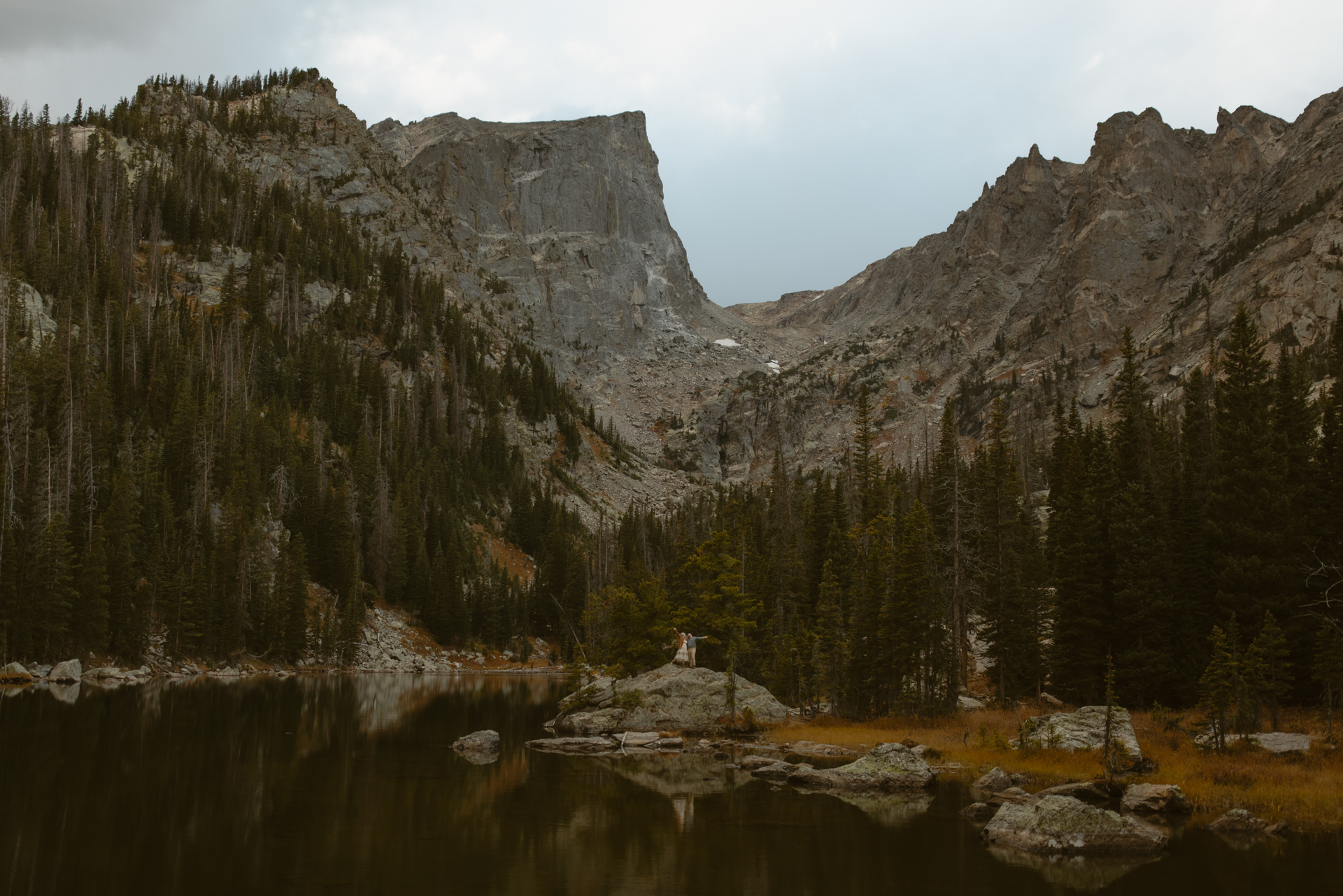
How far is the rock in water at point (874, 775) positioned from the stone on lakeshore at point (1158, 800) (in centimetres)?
629

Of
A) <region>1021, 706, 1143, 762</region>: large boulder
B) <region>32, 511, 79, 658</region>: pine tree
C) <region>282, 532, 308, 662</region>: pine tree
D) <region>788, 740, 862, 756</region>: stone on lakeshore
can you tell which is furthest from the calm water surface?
<region>282, 532, 308, 662</region>: pine tree

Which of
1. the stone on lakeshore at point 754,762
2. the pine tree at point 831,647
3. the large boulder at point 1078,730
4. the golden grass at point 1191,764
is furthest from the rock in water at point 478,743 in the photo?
the large boulder at point 1078,730

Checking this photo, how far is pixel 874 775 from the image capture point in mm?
28234

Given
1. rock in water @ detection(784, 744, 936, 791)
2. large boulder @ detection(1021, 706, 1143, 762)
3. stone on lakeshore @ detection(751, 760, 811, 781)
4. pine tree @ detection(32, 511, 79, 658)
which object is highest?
pine tree @ detection(32, 511, 79, 658)

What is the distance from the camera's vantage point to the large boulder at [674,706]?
4078cm

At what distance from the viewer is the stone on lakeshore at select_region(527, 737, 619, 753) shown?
36.5 meters

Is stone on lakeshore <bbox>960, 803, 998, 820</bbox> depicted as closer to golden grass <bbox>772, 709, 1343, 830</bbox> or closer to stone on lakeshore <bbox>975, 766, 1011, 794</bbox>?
stone on lakeshore <bbox>975, 766, 1011, 794</bbox>

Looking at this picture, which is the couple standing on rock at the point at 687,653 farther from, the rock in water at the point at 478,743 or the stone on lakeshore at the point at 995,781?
the stone on lakeshore at the point at 995,781

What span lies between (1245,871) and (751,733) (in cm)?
2362

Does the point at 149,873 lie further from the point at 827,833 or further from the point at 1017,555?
the point at 1017,555

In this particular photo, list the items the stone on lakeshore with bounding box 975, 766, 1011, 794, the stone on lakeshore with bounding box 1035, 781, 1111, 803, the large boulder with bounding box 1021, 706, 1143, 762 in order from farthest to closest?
1. the large boulder with bounding box 1021, 706, 1143, 762
2. the stone on lakeshore with bounding box 975, 766, 1011, 794
3. the stone on lakeshore with bounding box 1035, 781, 1111, 803

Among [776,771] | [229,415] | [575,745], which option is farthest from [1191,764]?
[229,415]

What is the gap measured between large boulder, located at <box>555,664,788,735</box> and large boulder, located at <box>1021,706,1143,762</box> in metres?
13.6

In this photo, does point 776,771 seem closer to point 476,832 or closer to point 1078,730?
point 1078,730
